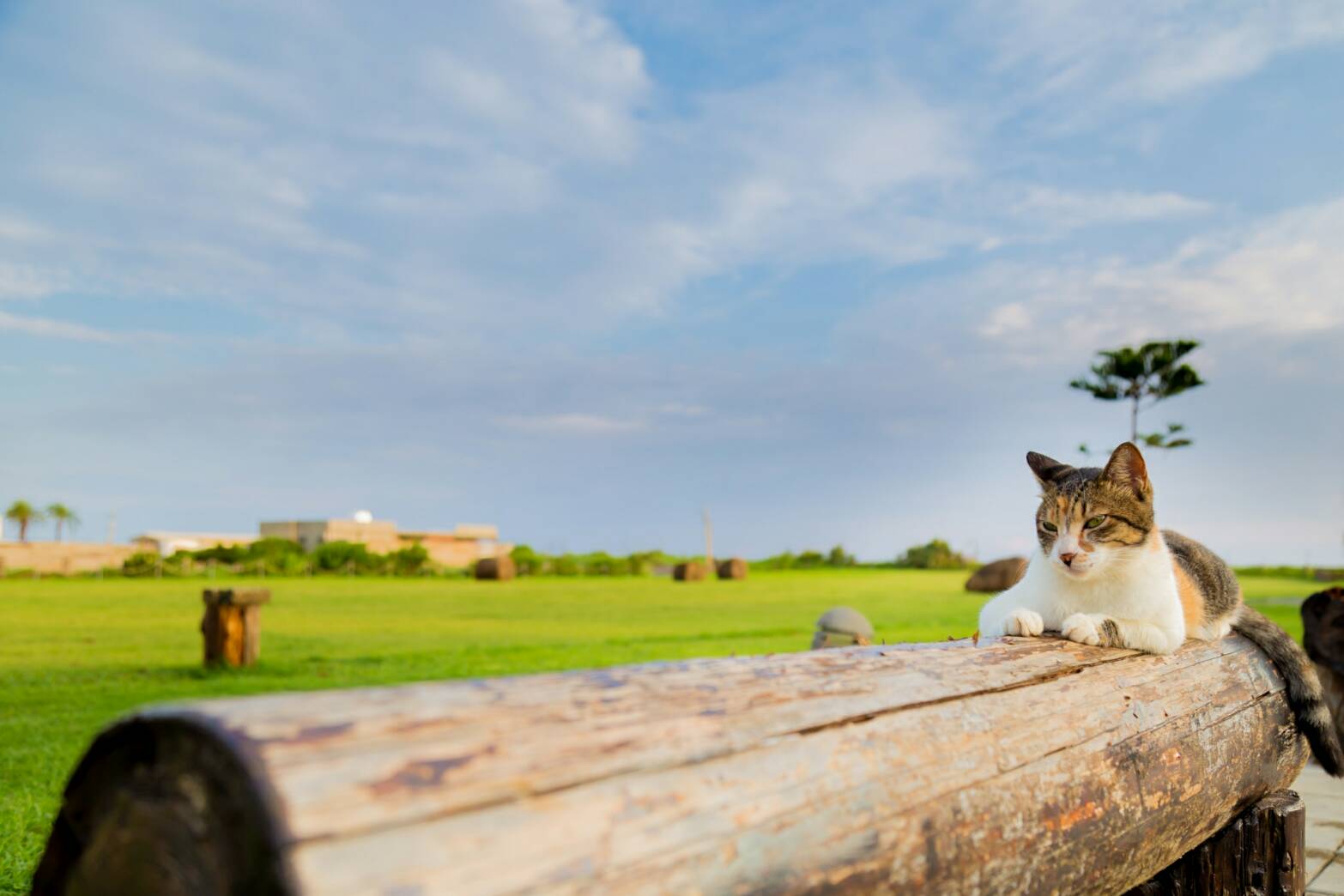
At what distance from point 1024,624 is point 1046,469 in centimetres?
82

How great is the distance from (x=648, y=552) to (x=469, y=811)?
33069mm

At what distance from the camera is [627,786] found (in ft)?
3.94

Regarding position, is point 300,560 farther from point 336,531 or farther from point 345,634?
point 345,634

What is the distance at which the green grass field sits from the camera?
23.4ft

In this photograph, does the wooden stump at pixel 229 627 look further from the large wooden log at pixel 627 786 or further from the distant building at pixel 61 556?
the distant building at pixel 61 556

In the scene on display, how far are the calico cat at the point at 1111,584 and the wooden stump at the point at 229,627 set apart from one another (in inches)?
339

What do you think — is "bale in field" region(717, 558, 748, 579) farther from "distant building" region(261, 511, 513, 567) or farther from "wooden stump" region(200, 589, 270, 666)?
"wooden stump" region(200, 589, 270, 666)

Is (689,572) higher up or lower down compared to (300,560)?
lower down

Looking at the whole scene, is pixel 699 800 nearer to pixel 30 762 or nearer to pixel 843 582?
pixel 30 762

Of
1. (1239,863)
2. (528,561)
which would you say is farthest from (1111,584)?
(528,561)

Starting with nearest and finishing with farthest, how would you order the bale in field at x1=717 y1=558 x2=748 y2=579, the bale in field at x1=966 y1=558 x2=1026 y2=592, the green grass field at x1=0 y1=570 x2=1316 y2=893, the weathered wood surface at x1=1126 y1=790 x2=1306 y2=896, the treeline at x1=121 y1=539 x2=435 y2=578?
the weathered wood surface at x1=1126 y1=790 x2=1306 y2=896 < the green grass field at x1=0 y1=570 x2=1316 y2=893 < the bale in field at x1=966 y1=558 x2=1026 y2=592 < the treeline at x1=121 y1=539 x2=435 y2=578 < the bale in field at x1=717 y1=558 x2=748 y2=579

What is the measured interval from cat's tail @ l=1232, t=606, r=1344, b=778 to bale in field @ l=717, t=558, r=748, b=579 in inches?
997

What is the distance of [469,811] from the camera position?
3.50 feet

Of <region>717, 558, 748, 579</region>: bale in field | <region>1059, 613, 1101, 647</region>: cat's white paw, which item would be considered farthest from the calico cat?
<region>717, 558, 748, 579</region>: bale in field
